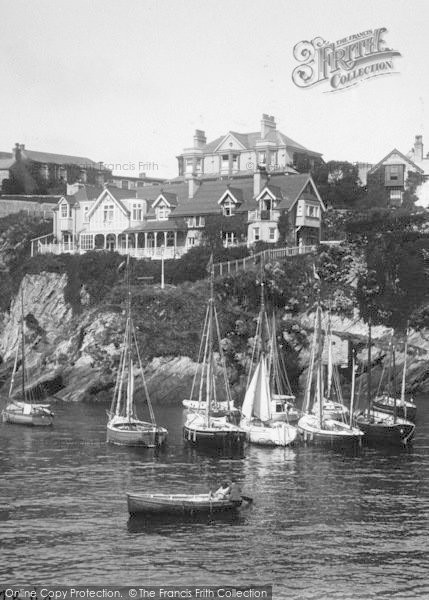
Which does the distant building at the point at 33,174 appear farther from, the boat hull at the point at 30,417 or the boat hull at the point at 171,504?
the boat hull at the point at 171,504

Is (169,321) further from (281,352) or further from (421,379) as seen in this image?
(421,379)

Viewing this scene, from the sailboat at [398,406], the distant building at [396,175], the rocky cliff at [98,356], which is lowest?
the sailboat at [398,406]

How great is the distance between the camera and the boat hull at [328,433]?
262 feet

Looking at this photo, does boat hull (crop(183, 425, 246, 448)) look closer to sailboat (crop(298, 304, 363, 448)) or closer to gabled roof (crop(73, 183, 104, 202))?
sailboat (crop(298, 304, 363, 448))

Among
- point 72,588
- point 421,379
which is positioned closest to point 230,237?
point 421,379

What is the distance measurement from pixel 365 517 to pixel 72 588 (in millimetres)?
19205

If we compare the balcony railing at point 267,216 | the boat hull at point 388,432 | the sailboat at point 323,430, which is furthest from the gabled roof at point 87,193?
the boat hull at point 388,432

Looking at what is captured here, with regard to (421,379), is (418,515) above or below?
below

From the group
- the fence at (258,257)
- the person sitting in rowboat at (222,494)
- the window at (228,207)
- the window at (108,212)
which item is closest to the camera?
the person sitting in rowboat at (222,494)

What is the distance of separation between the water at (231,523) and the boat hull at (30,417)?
1085 cm

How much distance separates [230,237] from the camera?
13512cm

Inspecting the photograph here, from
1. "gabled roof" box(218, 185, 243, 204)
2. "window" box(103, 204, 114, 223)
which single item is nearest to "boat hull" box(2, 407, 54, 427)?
"gabled roof" box(218, 185, 243, 204)

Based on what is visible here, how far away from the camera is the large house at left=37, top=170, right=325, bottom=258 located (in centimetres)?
13462

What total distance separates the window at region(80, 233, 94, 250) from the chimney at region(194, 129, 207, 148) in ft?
95.8
